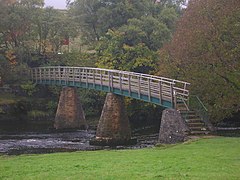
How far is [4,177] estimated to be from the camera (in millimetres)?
14055

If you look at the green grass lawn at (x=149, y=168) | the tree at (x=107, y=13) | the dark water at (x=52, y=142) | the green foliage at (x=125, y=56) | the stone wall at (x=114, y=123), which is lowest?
the green grass lawn at (x=149, y=168)

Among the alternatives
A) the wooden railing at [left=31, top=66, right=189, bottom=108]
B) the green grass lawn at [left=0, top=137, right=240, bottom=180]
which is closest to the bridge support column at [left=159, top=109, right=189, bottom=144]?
the wooden railing at [left=31, top=66, right=189, bottom=108]

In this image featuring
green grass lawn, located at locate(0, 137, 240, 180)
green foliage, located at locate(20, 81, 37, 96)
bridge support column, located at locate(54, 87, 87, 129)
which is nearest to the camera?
green grass lawn, located at locate(0, 137, 240, 180)

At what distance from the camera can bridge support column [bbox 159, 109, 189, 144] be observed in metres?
26.1

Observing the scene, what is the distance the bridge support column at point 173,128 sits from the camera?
85.7 ft

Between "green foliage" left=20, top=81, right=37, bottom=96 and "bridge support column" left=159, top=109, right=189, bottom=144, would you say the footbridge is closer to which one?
"bridge support column" left=159, top=109, right=189, bottom=144

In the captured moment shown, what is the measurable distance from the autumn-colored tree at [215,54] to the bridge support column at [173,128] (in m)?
2.02

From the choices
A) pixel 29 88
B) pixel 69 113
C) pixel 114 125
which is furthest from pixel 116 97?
pixel 29 88

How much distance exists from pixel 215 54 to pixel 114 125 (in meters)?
13.8

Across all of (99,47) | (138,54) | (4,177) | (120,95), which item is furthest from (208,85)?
(99,47)

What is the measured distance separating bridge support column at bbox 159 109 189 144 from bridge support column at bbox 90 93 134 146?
732cm

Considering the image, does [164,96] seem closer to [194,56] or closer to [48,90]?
[194,56]

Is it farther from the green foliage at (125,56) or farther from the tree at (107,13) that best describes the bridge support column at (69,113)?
the tree at (107,13)

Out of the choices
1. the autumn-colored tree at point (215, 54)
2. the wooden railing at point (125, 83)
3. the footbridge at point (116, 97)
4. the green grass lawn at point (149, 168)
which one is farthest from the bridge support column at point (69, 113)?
the green grass lawn at point (149, 168)
